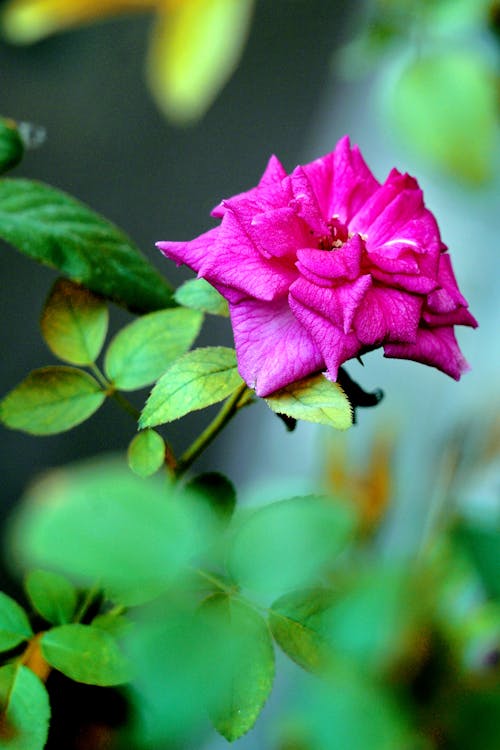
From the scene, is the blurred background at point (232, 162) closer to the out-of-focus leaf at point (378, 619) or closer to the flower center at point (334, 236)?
the flower center at point (334, 236)

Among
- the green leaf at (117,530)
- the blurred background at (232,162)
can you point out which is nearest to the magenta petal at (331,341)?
the green leaf at (117,530)

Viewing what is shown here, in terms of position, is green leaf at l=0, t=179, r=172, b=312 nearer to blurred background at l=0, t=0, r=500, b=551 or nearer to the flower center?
the flower center

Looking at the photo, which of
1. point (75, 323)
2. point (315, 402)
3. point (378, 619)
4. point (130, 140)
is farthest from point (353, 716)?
point (130, 140)

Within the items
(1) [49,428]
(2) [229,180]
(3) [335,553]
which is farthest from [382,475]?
(3) [335,553]

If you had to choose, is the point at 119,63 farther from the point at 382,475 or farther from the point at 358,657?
the point at 358,657

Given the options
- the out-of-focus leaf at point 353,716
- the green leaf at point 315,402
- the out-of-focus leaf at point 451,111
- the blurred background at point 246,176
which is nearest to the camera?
the out-of-focus leaf at point 353,716
